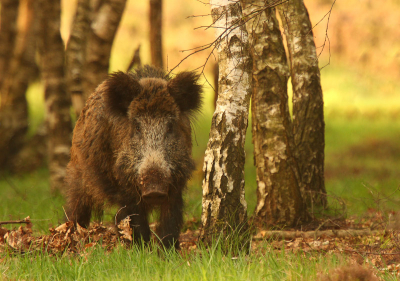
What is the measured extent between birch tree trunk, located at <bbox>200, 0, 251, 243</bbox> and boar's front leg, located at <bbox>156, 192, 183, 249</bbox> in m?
0.50

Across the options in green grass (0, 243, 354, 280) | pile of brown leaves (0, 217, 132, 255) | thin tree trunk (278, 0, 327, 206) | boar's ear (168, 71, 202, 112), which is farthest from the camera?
thin tree trunk (278, 0, 327, 206)

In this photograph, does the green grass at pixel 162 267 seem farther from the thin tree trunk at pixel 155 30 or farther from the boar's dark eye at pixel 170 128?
the thin tree trunk at pixel 155 30

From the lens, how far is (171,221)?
201 inches

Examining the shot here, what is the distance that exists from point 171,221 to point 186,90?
1.44 metres

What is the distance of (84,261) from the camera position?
430 centimetres

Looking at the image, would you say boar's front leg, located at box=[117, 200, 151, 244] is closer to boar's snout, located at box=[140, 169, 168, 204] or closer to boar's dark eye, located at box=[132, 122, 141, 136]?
boar's snout, located at box=[140, 169, 168, 204]

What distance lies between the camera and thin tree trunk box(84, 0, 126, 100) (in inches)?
312

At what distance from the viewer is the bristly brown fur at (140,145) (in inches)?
193

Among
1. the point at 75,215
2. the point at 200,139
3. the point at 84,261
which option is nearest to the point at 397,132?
the point at 200,139

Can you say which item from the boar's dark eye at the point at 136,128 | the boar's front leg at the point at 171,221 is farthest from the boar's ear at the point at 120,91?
the boar's front leg at the point at 171,221

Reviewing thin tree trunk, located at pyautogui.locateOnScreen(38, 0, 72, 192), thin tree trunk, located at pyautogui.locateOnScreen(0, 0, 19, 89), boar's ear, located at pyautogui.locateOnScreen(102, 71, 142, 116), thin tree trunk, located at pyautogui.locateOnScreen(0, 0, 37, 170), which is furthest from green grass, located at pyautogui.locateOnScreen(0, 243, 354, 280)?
thin tree trunk, located at pyautogui.locateOnScreen(0, 0, 19, 89)

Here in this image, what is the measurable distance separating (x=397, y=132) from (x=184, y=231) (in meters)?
14.3

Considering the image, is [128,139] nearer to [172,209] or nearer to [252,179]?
[172,209]

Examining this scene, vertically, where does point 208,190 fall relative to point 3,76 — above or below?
below
